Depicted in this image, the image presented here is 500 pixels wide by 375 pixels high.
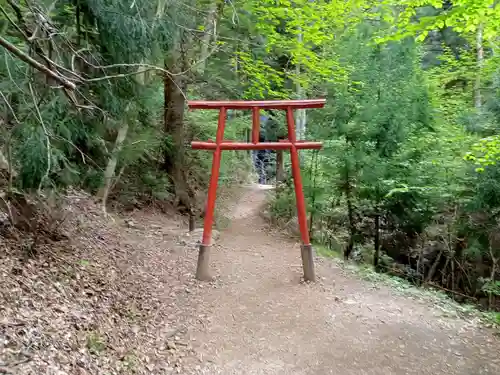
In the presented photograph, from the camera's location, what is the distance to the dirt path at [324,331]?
5049 millimetres

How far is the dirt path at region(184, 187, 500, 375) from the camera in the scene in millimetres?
5049

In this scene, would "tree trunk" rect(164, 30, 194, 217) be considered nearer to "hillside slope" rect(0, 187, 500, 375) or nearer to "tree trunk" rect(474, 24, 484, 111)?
"hillside slope" rect(0, 187, 500, 375)

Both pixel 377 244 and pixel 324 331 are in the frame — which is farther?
pixel 377 244

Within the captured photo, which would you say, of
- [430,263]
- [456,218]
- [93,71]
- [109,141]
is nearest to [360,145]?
[456,218]

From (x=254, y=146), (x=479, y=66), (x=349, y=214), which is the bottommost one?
(x=349, y=214)

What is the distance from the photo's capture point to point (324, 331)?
230 inches

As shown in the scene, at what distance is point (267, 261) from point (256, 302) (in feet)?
7.09

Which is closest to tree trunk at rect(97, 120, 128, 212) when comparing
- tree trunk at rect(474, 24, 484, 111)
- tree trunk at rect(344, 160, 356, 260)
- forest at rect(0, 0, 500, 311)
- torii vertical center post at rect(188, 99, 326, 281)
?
forest at rect(0, 0, 500, 311)

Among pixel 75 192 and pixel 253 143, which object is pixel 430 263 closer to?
pixel 253 143

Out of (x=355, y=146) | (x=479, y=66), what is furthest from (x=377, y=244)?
(x=479, y=66)

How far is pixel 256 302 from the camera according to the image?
669cm

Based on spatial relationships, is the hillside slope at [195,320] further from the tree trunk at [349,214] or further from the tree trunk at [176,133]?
the tree trunk at [176,133]

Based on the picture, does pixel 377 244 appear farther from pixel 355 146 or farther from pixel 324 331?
pixel 324 331

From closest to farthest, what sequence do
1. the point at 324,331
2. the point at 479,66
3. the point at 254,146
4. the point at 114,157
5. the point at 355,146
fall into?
the point at 324,331 → the point at 254,146 → the point at 114,157 → the point at 355,146 → the point at 479,66
